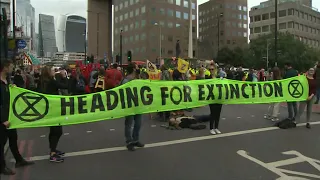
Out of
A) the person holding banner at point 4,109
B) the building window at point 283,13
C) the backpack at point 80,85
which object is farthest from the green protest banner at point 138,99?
the building window at point 283,13

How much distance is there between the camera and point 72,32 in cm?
13800

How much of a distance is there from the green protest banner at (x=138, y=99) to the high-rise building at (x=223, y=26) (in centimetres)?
10513

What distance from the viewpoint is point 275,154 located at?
6758 mm

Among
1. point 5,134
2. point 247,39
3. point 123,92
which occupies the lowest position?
point 5,134

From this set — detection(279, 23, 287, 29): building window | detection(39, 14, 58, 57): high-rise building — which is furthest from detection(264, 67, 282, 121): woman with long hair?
detection(279, 23, 287, 29): building window

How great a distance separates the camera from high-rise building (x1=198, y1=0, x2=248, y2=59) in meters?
118

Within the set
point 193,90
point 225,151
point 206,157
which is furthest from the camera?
point 193,90

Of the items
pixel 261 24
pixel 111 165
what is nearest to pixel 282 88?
pixel 111 165

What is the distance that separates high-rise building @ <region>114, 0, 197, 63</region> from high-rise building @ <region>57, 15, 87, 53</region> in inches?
1419

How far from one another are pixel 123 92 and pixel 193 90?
1936mm

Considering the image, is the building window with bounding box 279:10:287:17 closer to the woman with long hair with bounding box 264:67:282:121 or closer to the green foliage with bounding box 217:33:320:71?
the green foliage with bounding box 217:33:320:71

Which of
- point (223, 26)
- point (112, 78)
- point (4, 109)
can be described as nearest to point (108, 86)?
point (112, 78)

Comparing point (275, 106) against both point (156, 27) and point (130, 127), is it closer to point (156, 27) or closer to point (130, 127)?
point (130, 127)

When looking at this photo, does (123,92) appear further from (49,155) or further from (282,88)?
(282,88)
